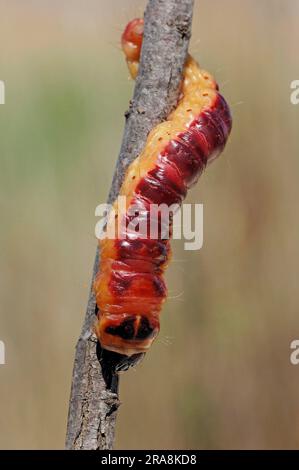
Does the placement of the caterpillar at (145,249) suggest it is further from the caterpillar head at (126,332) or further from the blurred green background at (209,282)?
the blurred green background at (209,282)

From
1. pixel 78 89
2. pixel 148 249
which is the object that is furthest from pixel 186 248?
pixel 148 249

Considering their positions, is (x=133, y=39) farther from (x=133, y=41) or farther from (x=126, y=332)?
(x=126, y=332)

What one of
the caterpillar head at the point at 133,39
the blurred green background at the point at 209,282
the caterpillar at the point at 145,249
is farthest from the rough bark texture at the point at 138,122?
the blurred green background at the point at 209,282

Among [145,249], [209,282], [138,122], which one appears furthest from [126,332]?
[209,282]

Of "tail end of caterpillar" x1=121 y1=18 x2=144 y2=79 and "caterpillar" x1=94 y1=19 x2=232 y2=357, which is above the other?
"tail end of caterpillar" x1=121 y1=18 x2=144 y2=79

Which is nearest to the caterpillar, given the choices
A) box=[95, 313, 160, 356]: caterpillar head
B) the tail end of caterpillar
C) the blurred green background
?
box=[95, 313, 160, 356]: caterpillar head

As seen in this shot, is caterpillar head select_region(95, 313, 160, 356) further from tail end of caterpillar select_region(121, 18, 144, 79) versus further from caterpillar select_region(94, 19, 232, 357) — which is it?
tail end of caterpillar select_region(121, 18, 144, 79)

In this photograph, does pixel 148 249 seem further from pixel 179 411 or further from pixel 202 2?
pixel 202 2
